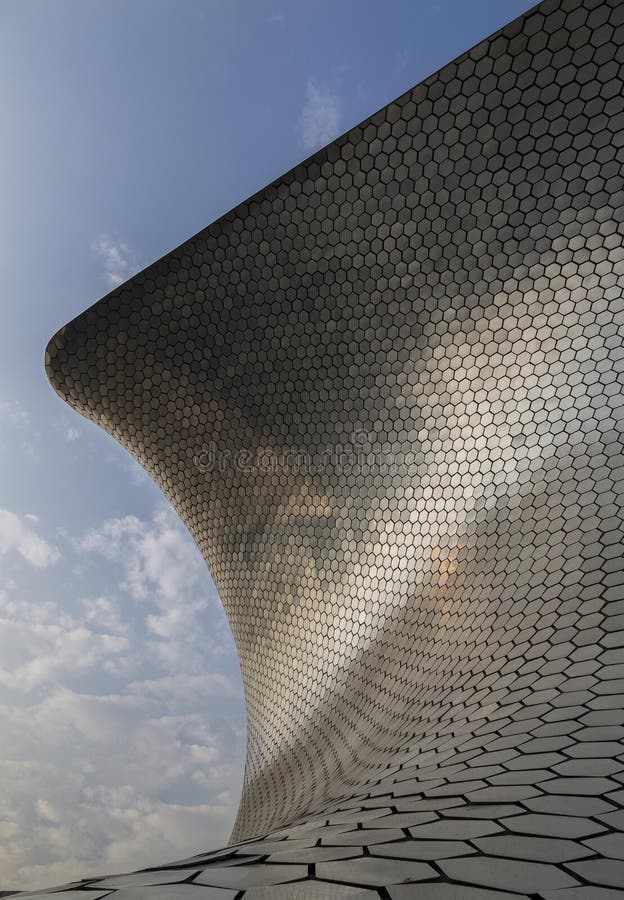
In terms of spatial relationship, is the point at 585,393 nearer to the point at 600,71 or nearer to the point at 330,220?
the point at 600,71

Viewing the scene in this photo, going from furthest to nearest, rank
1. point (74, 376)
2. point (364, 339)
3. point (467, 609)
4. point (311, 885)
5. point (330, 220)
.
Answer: point (74, 376) < point (364, 339) < point (330, 220) < point (467, 609) < point (311, 885)

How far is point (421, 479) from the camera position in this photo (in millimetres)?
4875

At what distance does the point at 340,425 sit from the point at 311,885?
4.37 m

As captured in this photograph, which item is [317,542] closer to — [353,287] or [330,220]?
[353,287]

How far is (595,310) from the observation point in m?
4.16

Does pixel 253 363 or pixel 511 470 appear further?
pixel 253 363

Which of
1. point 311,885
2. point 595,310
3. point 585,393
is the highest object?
point 595,310

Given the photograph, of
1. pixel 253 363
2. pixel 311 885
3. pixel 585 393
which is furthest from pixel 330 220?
pixel 311 885

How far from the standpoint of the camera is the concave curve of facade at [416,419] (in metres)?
3.14

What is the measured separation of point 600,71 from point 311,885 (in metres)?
4.50

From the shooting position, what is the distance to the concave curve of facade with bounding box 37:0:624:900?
10.3 ft

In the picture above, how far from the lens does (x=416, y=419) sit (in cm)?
490

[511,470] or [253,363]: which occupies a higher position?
[253,363]

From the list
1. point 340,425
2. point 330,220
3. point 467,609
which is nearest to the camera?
point 467,609
